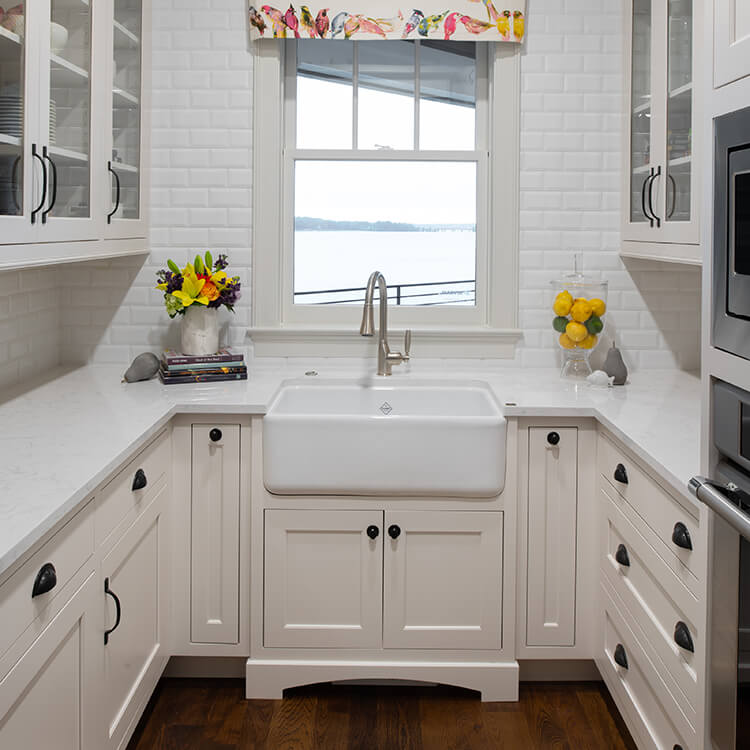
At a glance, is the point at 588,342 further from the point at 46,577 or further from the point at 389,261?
the point at 46,577

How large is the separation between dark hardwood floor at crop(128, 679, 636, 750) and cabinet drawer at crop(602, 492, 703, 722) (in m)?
0.42

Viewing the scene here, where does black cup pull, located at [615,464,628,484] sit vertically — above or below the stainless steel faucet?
below

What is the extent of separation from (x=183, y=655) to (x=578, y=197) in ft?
6.63

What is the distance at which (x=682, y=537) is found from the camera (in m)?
1.84

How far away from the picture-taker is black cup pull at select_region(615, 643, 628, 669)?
236 cm

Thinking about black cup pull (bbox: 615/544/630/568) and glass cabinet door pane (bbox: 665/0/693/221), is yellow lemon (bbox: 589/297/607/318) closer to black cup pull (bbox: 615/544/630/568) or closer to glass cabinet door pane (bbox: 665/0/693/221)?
glass cabinet door pane (bbox: 665/0/693/221)

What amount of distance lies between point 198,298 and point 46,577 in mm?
1548

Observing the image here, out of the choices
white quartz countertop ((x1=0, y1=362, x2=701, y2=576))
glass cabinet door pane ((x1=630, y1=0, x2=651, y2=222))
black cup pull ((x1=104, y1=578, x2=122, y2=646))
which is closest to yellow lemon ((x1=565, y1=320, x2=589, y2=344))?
white quartz countertop ((x1=0, y1=362, x2=701, y2=576))

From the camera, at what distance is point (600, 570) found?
8.78 feet

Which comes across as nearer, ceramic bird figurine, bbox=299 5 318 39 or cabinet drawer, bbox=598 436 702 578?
cabinet drawer, bbox=598 436 702 578

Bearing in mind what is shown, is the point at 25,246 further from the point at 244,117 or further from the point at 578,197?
the point at 578,197

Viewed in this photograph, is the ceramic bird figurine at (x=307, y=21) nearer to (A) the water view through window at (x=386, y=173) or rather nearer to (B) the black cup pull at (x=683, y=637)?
(A) the water view through window at (x=386, y=173)

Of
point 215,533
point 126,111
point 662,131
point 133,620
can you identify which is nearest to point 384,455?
point 215,533

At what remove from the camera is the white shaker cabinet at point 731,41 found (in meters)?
1.37
